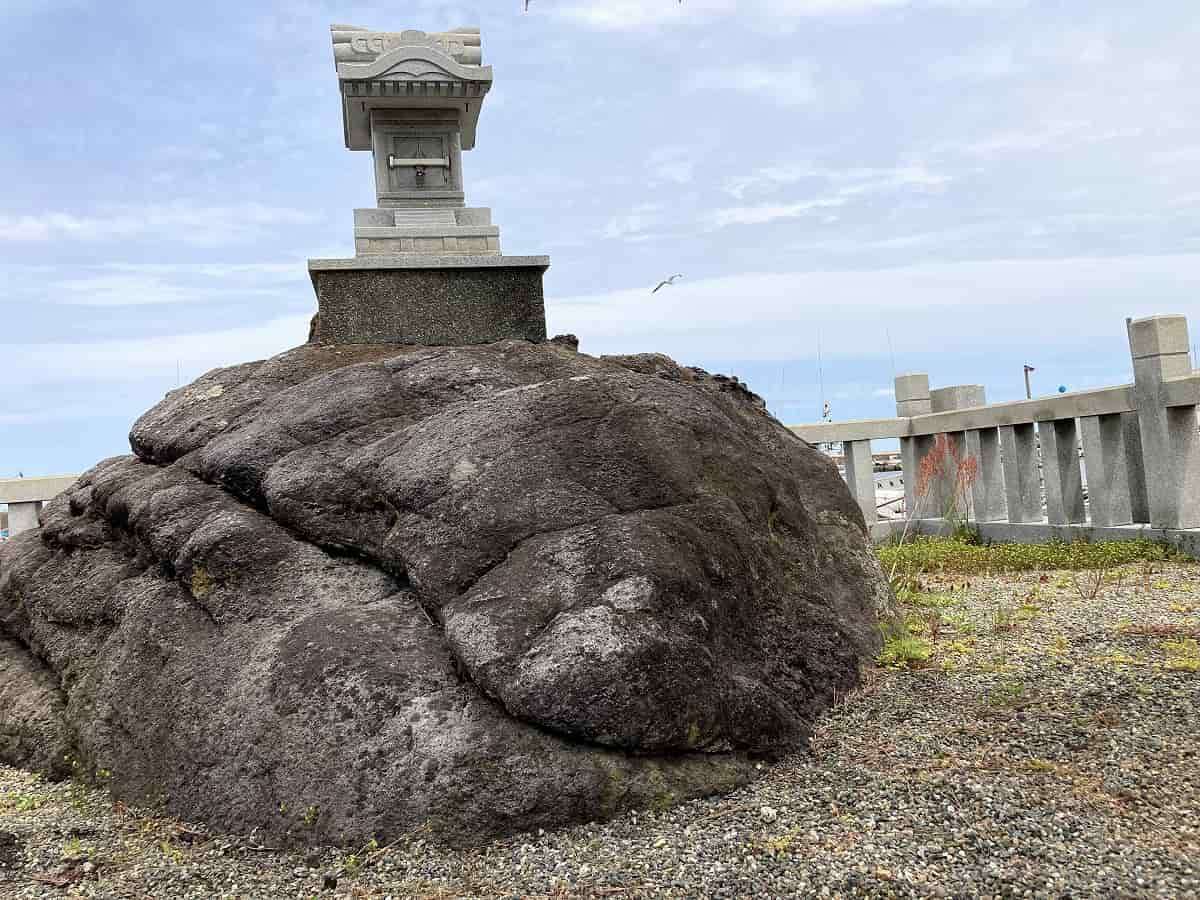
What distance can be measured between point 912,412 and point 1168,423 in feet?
12.8

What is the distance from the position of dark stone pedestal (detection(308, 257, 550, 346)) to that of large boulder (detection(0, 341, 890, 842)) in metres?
1.45

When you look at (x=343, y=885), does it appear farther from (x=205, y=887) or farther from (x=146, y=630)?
(x=146, y=630)

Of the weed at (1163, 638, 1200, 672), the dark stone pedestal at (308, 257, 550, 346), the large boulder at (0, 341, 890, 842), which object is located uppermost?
the dark stone pedestal at (308, 257, 550, 346)

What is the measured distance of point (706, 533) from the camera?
13.1 ft

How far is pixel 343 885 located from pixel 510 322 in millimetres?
4637

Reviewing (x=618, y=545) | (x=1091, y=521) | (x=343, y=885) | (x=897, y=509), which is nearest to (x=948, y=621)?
(x=618, y=545)

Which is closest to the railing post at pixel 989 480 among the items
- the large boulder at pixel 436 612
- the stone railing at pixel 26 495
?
the large boulder at pixel 436 612

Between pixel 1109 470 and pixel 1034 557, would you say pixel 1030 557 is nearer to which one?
pixel 1034 557

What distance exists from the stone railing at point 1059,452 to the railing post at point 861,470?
1cm

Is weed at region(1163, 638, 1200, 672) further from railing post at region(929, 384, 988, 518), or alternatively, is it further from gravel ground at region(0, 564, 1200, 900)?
railing post at region(929, 384, 988, 518)

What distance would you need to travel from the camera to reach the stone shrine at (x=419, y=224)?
6945 mm

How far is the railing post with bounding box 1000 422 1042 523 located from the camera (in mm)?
11031

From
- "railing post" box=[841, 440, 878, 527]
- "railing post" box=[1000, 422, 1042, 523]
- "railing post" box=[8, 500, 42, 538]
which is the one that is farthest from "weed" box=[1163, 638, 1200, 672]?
"railing post" box=[8, 500, 42, 538]

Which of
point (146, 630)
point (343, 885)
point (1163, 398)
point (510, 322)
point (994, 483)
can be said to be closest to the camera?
point (343, 885)
